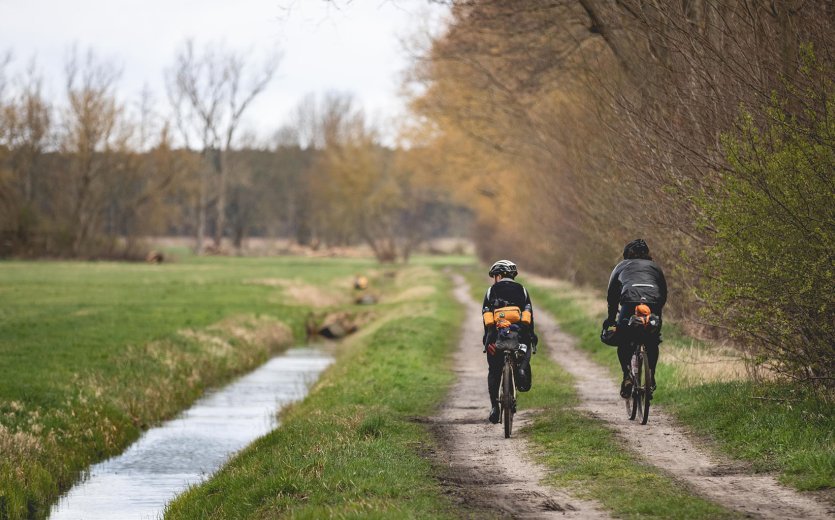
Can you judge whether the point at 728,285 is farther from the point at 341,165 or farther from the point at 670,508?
the point at 341,165

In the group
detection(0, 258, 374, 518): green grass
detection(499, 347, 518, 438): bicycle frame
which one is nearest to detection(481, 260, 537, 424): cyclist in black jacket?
detection(499, 347, 518, 438): bicycle frame

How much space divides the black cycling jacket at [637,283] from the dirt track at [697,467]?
1.49 meters

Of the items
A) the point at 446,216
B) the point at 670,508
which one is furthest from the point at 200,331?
the point at 446,216

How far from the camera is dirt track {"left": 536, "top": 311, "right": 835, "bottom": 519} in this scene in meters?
8.30

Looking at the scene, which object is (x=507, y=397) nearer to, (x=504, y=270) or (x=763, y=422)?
(x=504, y=270)

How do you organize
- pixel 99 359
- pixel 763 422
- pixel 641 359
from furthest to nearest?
pixel 99 359, pixel 641 359, pixel 763 422

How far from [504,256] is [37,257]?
30770mm

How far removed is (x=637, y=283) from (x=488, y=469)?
334 centimetres

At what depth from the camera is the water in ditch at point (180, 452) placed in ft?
43.4

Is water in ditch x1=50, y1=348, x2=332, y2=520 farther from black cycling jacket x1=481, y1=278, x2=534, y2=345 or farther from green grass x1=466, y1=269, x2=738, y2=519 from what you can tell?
green grass x1=466, y1=269, x2=738, y2=519

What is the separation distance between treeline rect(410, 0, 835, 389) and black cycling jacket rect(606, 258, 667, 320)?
53cm

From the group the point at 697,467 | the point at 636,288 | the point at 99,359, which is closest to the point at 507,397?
the point at 636,288

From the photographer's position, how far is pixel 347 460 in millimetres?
10781

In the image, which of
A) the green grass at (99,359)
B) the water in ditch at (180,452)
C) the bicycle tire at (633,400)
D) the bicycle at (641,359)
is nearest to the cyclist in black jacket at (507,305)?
the bicycle at (641,359)
